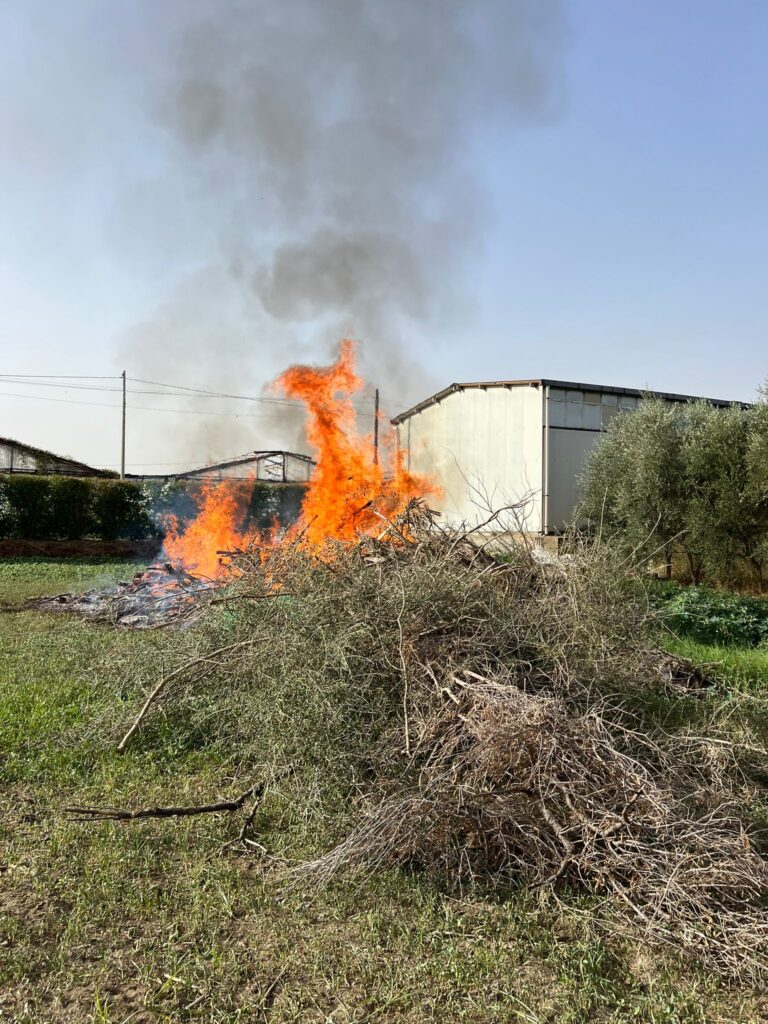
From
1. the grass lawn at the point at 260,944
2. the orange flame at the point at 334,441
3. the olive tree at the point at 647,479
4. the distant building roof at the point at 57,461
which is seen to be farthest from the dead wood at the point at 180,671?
the distant building roof at the point at 57,461

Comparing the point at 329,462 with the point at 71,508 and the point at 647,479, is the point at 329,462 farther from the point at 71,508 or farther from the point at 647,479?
the point at 71,508

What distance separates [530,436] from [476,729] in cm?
1602

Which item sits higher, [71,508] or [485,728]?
[71,508]

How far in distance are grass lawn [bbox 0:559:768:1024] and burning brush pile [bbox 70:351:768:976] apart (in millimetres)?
175

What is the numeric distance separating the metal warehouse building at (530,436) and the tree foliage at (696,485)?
1.61 m

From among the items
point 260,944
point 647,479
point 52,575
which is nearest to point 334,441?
point 647,479

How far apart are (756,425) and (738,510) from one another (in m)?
1.75

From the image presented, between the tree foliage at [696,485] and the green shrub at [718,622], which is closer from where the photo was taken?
the green shrub at [718,622]

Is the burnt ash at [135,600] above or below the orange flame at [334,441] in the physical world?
below

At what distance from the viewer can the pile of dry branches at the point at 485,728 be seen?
10.8 feet

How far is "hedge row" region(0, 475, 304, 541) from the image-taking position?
22609 mm

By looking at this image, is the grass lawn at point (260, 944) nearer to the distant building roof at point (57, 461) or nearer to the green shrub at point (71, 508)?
the green shrub at point (71, 508)

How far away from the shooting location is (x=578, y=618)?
494 centimetres

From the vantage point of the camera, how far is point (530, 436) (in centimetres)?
1914
